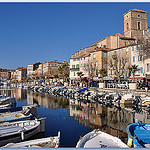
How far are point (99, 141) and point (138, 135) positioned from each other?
9.21 ft

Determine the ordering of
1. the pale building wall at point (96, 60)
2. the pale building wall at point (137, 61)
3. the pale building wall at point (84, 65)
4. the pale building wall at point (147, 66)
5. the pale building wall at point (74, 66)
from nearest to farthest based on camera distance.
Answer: the pale building wall at point (147, 66), the pale building wall at point (137, 61), the pale building wall at point (96, 60), the pale building wall at point (84, 65), the pale building wall at point (74, 66)

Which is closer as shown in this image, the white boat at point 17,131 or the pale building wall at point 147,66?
the white boat at point 17,131

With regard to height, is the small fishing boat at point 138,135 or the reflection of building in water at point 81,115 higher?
the small fishing boat at point 138,135

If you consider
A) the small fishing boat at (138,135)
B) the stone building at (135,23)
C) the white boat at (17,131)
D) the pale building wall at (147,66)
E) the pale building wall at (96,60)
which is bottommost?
the white boat at (17,131)

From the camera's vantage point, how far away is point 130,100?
2828 centimetres

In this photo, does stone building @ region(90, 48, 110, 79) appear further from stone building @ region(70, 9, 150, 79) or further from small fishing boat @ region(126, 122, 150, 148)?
small fishing boat @ region(126, 122, 150, 148)

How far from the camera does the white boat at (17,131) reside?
1093cm

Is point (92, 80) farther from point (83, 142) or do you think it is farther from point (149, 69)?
point (83, 142)

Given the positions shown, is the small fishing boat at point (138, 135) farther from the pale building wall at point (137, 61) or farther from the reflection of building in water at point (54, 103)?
the pale building wall at point (137, 61)

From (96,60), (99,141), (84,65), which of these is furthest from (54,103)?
(84,65)

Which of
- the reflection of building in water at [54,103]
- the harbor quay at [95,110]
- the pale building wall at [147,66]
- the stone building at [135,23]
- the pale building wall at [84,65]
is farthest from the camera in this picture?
the stone building at [135,23]

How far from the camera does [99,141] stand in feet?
29.3

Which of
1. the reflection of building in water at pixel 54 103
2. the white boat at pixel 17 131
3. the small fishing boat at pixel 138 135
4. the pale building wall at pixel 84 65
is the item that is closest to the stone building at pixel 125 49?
the pale building wall at pixel 84 65

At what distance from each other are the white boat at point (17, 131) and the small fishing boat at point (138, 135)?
708 centimetres
